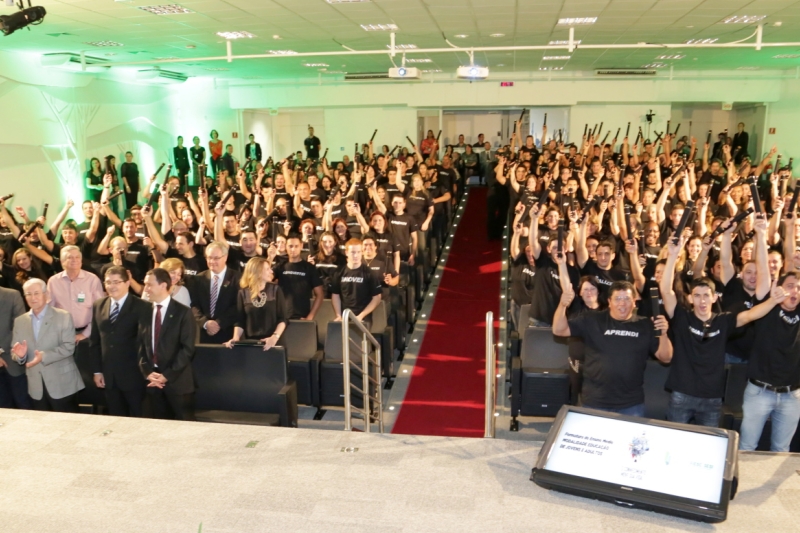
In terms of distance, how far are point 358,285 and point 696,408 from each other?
2940 mm

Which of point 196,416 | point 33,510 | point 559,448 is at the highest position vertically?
point 559,448

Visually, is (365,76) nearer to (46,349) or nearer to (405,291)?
(405,291)

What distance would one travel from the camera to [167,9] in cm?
722

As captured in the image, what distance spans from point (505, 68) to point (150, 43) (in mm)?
8121

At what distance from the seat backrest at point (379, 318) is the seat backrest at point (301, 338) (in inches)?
27.2

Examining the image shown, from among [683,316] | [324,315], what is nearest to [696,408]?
[683,316]

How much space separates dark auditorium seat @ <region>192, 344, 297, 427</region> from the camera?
4648 millimetres

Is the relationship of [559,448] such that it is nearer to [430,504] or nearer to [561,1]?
[430,504]

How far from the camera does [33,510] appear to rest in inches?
101

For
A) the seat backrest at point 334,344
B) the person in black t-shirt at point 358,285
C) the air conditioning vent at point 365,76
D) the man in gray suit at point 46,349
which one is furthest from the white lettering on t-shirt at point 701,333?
the air conditioning vent at point 365,76

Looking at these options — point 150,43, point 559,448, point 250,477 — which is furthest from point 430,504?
point 150,43

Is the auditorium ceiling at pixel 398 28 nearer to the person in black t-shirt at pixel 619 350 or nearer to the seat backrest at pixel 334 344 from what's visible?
the seat backrest at pixel 334 344

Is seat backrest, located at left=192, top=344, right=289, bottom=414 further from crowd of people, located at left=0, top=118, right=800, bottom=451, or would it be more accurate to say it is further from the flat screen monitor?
the flat screen monitor

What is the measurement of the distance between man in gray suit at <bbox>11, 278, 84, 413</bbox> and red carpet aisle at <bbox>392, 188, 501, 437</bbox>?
2.57 metres
